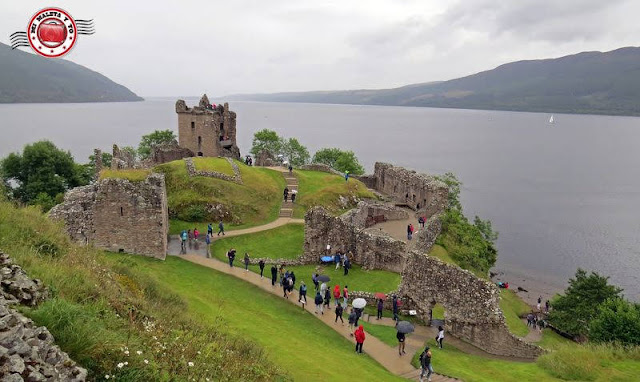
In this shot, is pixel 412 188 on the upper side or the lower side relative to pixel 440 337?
upper

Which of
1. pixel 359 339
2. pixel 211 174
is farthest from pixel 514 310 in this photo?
pixel 211 174

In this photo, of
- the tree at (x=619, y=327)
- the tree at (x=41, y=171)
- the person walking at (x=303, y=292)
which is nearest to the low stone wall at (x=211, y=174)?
the person walking at (x=303, y=292)

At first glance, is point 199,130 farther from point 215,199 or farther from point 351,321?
point 351,321

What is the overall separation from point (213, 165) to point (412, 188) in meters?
22.6

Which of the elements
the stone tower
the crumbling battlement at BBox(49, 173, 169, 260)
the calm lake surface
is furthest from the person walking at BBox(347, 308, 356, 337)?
the calm lake surface

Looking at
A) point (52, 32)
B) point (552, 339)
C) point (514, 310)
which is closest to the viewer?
point (52, 32)

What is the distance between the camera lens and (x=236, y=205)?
4197 centimetres

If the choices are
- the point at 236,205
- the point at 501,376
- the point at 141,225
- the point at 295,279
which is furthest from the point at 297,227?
the point at 501,376

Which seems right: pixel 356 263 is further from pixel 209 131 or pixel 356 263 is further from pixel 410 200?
pixel 209 131

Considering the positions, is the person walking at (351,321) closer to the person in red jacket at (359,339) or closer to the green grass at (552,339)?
the person in red jacket at (359,339)

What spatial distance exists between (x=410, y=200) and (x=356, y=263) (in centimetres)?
2014

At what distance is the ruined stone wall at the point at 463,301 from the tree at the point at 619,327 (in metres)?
7.26

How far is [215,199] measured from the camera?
1636 inches

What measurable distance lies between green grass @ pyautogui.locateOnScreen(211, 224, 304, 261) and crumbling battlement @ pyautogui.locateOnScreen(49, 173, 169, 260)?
16.8 ft
